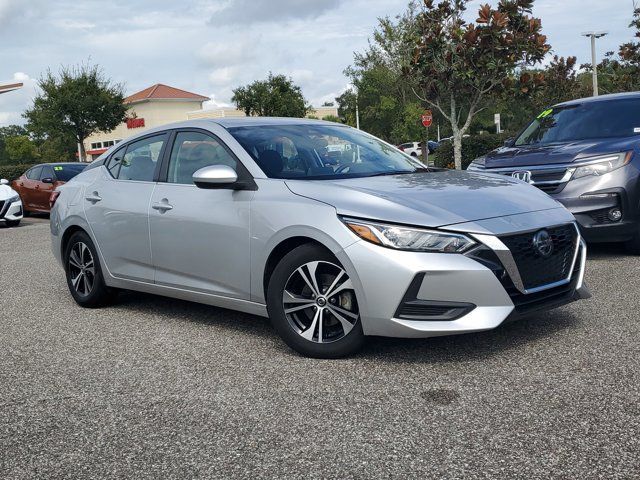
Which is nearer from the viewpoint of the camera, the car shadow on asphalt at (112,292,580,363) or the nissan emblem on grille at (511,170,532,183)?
the car shadow on asphalt at (112,292,580,363)

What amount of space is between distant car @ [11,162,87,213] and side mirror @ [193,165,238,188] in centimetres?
1436

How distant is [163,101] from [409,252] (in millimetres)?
86825

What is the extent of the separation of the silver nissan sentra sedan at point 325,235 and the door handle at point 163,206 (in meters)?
0.01

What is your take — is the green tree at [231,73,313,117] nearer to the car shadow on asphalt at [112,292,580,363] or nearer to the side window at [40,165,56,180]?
the side window at [40,165,56,180]

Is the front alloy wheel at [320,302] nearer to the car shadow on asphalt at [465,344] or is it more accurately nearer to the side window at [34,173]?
the car shadow on asphalt at [465,344]

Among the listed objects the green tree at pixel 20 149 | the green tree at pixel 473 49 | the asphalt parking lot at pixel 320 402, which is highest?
the green tree at pixel 20 149

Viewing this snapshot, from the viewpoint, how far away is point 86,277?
6.59m

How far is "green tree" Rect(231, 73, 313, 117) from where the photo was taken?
54.3 meters

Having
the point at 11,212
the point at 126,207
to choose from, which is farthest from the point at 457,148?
the point at 126,207

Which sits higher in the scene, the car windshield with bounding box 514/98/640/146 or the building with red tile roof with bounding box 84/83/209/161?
the building with red tile roof with bounding box 84/83/209/161

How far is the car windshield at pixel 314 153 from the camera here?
516 cm

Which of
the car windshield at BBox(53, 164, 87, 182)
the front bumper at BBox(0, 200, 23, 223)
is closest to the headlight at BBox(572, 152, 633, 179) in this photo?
the front bumper at BBox(0, 200, 23, 223)

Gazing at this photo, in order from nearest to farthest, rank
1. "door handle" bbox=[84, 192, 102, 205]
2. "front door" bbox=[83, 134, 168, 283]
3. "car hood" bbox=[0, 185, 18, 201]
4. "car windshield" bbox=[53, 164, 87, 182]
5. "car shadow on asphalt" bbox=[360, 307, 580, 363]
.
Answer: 1. "car shadow on asphalt" bbox=[360, 307, 580, 363]
2. "front door" bbox=[83, 134, 168, 283]
3. "door handle" bbox=[84, 192, 102, 205]
4. "car hood" bbox=[0, 185, 18, 201]
5. "car windshield" bbox=[53, 164, 87, 182]

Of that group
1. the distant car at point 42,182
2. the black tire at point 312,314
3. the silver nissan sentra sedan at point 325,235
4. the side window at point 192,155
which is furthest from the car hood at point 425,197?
the distant car at point 42,182
